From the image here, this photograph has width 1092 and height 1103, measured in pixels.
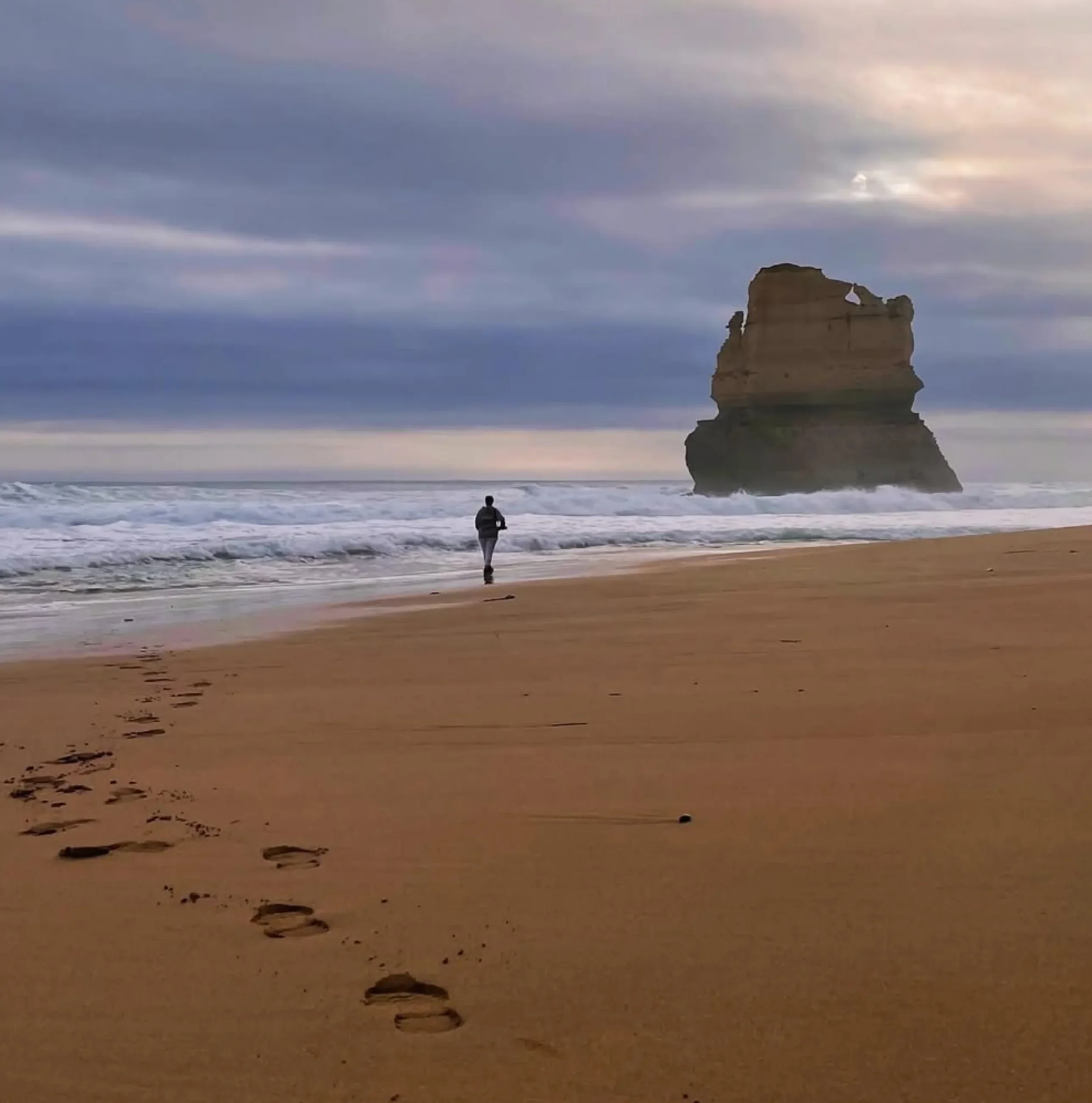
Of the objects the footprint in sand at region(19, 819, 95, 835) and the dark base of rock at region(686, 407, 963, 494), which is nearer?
the footprint in sand at region(19, 819, 95, 835)

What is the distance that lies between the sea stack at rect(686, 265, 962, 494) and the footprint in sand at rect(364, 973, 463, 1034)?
51.8 m

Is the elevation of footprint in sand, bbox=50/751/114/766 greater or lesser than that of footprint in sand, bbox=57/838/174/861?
lesser

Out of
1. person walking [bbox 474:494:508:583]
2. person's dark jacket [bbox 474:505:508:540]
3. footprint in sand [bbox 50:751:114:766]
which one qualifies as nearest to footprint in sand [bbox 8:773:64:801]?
footprint in sand [bbox 50:751:114:766]

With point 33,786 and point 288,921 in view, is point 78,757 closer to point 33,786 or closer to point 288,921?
point 33,786

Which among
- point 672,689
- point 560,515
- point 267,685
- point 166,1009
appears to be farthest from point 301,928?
point 560,515

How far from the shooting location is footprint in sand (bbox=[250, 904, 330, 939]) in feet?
7.98

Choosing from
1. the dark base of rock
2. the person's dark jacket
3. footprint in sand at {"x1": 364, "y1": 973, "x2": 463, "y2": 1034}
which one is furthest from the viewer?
the dark base of rock

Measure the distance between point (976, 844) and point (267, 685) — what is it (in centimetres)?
405

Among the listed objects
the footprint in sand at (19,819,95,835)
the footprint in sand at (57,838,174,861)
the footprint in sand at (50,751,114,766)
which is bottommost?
the footprint in sand at (50,751,114,766)

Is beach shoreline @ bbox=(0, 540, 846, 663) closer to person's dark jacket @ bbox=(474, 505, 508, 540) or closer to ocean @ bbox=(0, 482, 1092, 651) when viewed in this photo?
ocean @ bbox=(0, 482, 1092, 651)

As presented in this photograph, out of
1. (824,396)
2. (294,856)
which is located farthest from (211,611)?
(824,396)

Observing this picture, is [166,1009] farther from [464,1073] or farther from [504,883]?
[504,883]

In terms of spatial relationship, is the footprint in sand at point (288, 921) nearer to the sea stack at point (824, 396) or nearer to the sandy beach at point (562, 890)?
the sandy beach at point (562, 890)

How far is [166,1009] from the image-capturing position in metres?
2.07
